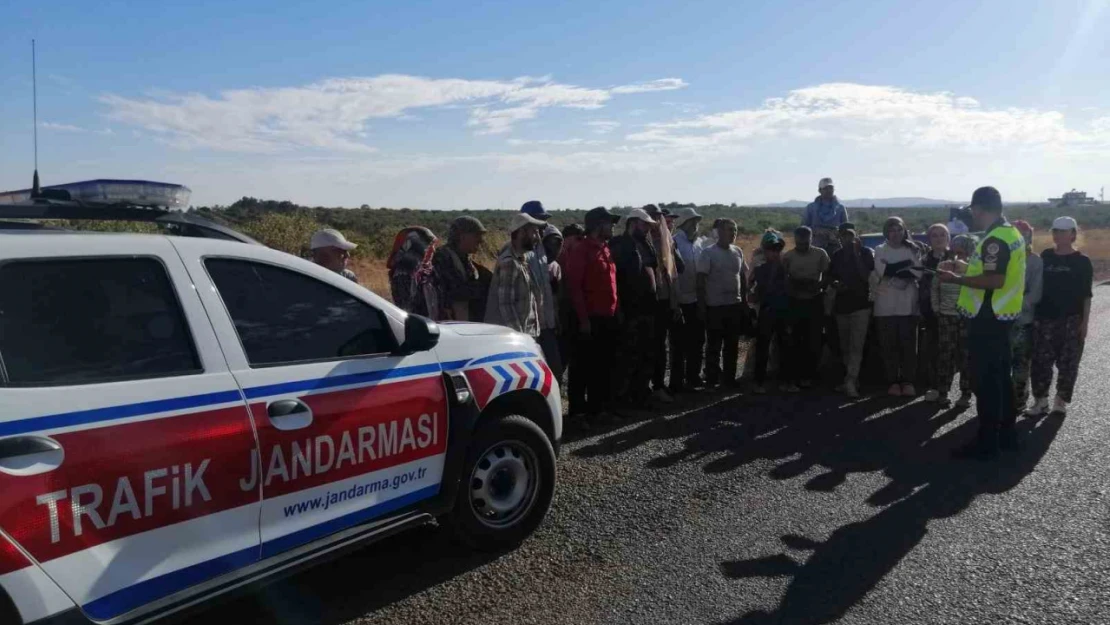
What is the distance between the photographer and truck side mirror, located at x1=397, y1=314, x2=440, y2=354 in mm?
4020

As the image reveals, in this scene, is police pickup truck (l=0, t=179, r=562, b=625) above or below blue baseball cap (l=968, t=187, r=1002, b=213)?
below

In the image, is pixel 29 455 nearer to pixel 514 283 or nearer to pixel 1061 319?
pixel 514 283

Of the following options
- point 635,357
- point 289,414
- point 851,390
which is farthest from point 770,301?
point 289,414

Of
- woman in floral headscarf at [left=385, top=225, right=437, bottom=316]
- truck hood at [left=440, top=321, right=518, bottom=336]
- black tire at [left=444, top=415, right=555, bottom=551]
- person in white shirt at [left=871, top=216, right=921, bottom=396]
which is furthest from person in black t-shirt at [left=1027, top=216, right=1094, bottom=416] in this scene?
woman in floral headscarf at [left=385, top=225, right=437, bottom=316]

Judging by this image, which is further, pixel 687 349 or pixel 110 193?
pixel 687 349

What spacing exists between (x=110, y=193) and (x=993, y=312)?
232 inches

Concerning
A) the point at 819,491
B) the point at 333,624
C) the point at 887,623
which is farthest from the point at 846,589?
the point at 333,624

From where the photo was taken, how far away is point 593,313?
24.4ft

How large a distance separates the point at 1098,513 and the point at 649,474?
283 centimetres

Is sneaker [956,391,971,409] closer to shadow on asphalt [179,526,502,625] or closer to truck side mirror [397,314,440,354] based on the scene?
shadow on asphalt [179,526,502,625]

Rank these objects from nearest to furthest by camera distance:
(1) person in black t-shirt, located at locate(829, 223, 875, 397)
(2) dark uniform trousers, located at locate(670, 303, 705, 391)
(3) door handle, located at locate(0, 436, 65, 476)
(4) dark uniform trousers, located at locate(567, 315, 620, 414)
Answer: (3) door handle, located at locate(0, 436, 65, 476) → (4) dark uniform trousers, located at locate(567, 315, 620, 414) → (1) person in black t-shirt, located at locate(829, 223, 875, 397) → (2) dark uniform trousers, located at locate(670, 303, 705, 391)

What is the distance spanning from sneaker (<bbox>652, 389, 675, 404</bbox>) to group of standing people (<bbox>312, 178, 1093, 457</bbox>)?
28 millimetres

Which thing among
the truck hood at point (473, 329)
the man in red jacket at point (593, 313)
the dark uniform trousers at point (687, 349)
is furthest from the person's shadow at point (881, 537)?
the dark uniform trousers at point (687, 349)

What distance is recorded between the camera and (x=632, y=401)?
8.17m
